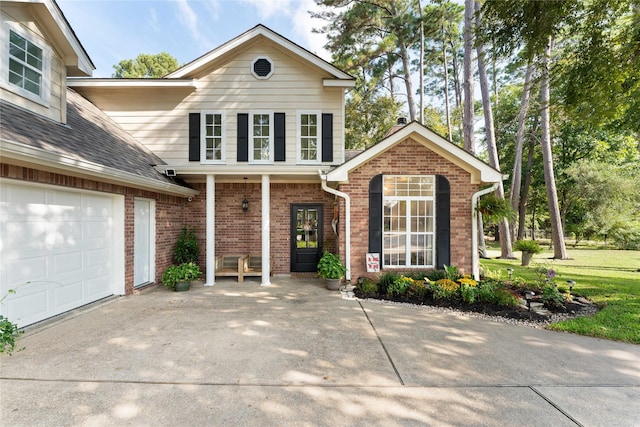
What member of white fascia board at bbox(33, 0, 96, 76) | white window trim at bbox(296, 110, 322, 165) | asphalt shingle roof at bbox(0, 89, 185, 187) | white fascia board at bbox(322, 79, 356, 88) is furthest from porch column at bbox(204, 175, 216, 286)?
white fascia board at bbox(322, 79, 356, 88)

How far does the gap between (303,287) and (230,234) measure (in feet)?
10.1

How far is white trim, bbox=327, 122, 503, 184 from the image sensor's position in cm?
666

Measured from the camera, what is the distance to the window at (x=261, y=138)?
8.34 meters

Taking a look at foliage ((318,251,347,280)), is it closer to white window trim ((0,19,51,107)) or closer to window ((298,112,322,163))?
window ((298,112,322,163))

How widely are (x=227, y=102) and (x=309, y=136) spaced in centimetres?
269

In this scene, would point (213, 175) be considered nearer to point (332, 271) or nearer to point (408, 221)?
point (332, 271)

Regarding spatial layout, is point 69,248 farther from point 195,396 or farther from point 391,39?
point 391,39

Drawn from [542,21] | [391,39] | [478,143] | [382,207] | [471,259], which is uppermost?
[391,39]

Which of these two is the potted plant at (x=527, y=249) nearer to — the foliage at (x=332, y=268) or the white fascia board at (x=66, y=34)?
the foliage at (x=332, y=268)

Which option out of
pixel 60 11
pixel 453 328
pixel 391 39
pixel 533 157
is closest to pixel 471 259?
pixel 453 328

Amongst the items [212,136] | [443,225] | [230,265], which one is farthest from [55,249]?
[443,225]

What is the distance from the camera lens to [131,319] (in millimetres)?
4730

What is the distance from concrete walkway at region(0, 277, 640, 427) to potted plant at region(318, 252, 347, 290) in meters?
1.80

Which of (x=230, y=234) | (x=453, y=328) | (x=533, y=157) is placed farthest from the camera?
(x=533, y=157)
